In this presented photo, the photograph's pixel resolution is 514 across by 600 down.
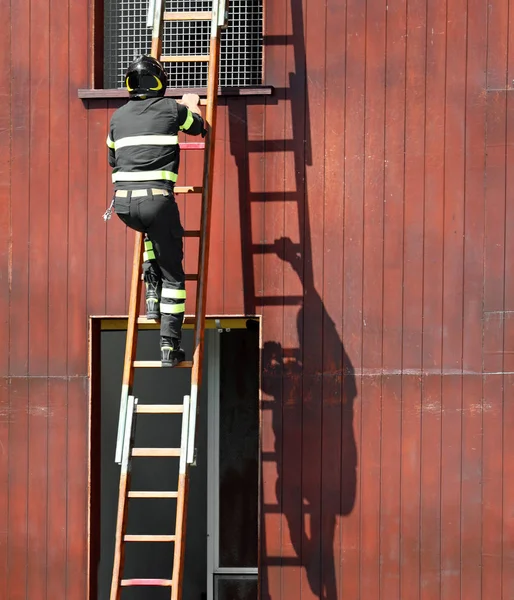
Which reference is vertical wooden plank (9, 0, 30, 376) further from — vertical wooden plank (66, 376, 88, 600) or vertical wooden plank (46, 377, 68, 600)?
vertical wooden plank (66, 376, 88, 600)

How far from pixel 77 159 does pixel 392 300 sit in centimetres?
262

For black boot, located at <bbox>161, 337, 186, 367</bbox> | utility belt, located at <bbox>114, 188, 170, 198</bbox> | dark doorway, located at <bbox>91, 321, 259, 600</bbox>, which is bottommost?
dark doorway, located at <bbox>91, 321, 259, 600</bbox>

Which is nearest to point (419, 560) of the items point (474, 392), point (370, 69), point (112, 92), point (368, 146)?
point (474, 392)

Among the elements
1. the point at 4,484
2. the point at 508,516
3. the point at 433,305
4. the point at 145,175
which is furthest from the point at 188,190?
the point at 508,516

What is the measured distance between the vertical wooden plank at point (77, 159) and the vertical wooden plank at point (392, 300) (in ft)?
7.35

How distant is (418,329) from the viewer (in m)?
7.16

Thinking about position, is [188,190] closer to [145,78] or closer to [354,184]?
[145,78]

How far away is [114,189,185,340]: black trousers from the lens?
20.2 feet

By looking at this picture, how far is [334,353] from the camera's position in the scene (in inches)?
284

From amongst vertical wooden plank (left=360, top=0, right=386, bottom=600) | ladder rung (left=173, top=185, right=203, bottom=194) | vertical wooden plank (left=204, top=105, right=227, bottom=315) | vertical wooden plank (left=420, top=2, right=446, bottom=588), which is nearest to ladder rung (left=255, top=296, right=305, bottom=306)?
vertical wooden plank (left=204, top=105, right=227, bottom=315)

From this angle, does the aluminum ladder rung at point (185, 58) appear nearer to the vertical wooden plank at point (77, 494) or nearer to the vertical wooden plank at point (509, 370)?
the vertical wooden plank at point (509, 370)

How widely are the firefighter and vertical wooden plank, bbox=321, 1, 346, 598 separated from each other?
1297mm

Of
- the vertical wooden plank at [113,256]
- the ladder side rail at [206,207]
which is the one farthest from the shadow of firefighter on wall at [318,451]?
the vertical wooden plank at [113,256]

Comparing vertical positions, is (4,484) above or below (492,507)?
above
